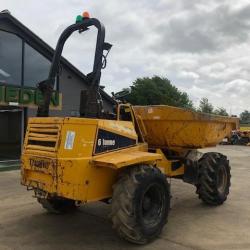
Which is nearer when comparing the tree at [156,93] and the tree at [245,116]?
the tree at [156,93]

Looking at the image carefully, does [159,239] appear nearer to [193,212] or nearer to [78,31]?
[193,212]

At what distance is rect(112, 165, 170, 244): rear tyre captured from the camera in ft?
18.3

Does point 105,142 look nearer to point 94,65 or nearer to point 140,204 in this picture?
point 140,204

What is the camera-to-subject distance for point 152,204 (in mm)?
6262

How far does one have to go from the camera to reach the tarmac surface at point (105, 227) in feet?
19.2

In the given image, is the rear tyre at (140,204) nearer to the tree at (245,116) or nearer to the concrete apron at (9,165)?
the concrete apron at (9,165)

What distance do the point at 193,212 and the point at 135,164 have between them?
2275mm

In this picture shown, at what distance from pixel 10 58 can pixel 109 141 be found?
1090 centimetres

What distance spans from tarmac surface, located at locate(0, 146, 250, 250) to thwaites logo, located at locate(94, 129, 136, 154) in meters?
1.35

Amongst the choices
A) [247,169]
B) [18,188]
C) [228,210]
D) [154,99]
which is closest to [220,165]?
[228,210]

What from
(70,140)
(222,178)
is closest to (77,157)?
(70,140)

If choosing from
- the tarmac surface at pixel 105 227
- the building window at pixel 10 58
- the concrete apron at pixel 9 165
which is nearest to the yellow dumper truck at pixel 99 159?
the tarmac surface at pixel 105 227

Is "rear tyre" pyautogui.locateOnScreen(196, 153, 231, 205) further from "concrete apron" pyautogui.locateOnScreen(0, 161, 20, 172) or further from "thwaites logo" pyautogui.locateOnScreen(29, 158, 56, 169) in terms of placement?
"concrete apron" pyautogui.locateOnScreen(0, 161, 20, 172)

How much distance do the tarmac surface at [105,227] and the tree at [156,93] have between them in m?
42.0
